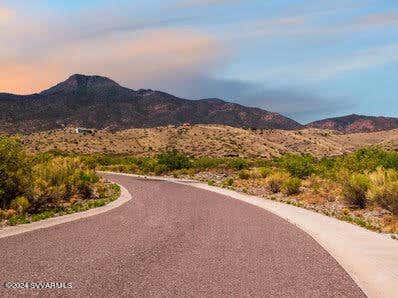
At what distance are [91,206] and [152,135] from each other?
100 meters

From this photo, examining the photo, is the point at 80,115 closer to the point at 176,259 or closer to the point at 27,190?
the point at 27,190

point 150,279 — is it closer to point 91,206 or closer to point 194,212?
point 194,212

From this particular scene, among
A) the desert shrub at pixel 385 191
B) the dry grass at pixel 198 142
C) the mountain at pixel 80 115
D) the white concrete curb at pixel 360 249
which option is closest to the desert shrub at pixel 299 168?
the desert shrub at pixel 385 191

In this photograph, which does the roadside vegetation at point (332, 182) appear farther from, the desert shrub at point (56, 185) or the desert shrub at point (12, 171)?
the desert shrub at point (12, 171)

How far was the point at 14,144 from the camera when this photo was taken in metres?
19.3

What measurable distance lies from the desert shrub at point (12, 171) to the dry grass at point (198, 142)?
76.8 meters

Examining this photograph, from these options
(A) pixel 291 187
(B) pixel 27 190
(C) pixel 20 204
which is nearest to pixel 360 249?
(C) pixel 20 204

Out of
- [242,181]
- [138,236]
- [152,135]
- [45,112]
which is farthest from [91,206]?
[45,112]

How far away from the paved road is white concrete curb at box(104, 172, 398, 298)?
291 millimetres

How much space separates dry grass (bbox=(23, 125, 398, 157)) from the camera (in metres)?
104

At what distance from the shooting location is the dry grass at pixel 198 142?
103562 millimetres

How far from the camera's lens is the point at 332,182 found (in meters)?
29.6

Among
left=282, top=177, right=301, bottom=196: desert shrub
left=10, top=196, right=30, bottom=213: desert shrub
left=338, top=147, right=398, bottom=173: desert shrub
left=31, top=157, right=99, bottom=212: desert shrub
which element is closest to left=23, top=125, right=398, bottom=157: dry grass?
left=338, top=147, right=398, bottom=173: desert shrub

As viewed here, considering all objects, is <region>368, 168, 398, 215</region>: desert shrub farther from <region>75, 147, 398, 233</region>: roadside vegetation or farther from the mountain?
the mountain
